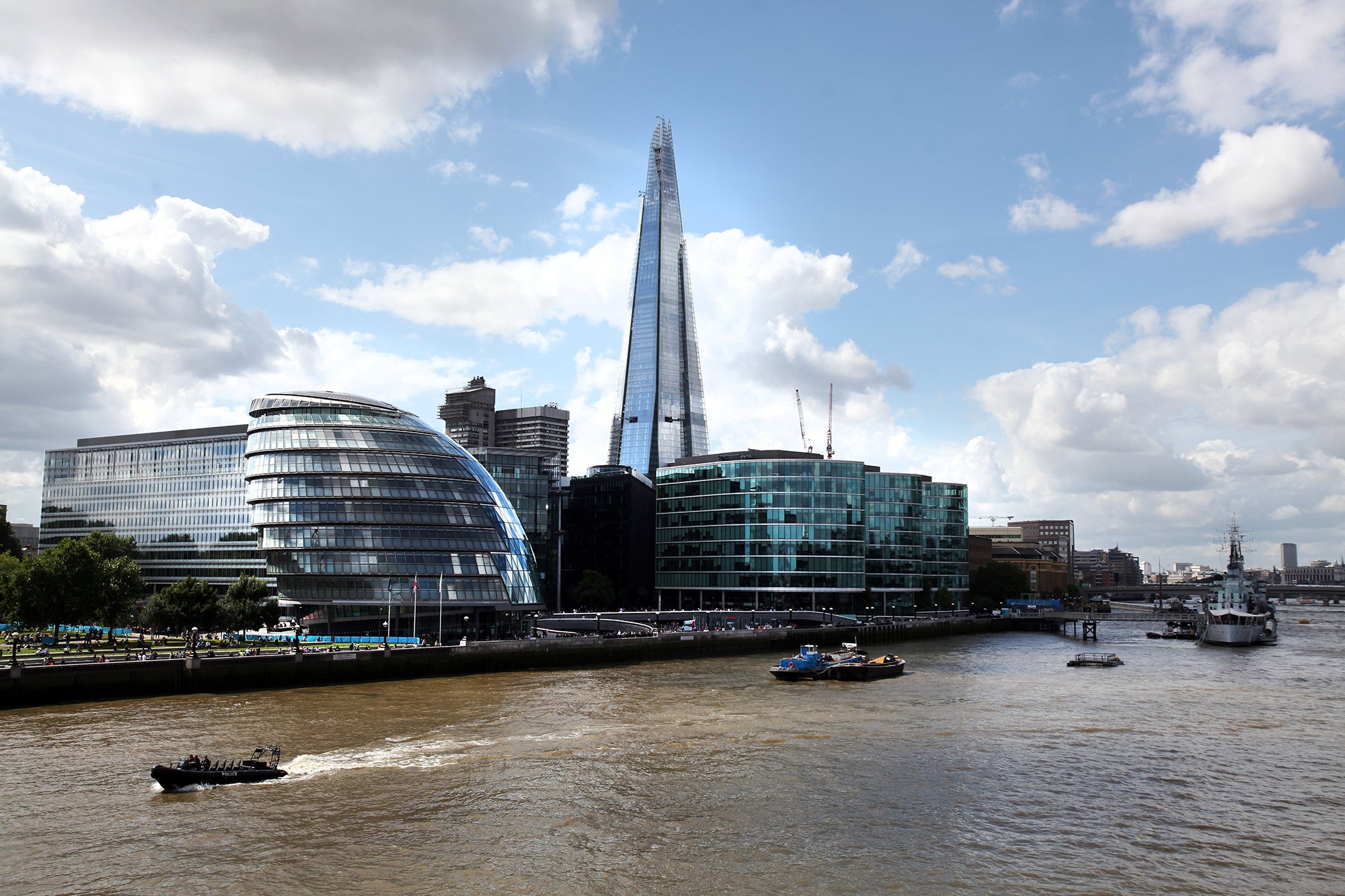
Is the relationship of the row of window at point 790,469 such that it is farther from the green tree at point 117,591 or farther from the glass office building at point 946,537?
the green tree at point 117,591

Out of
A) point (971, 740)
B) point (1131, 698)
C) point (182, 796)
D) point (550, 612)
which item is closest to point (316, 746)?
point (182, 796)

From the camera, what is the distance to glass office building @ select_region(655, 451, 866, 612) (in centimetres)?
16450

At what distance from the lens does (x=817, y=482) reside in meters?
166

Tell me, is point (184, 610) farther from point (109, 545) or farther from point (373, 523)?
point (109, 545)

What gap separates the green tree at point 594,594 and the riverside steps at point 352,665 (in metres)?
38.6

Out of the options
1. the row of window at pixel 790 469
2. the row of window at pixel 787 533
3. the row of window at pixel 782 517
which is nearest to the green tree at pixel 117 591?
the row of window at pixel 787 533

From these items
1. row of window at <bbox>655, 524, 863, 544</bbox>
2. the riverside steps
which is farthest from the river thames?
row of window at <bbox>655, 524, 863, 544</bbox>

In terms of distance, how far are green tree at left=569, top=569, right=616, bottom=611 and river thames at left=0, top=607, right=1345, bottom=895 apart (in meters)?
83.7

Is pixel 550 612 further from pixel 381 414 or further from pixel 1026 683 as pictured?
pixel 1026 683

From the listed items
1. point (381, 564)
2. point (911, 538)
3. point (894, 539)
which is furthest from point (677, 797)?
point (911, 538)

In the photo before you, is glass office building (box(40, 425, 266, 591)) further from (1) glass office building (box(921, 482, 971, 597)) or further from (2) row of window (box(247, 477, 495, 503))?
(1) glass office building (box(921, 482, 971, 597))

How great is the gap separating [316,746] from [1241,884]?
39195 mm

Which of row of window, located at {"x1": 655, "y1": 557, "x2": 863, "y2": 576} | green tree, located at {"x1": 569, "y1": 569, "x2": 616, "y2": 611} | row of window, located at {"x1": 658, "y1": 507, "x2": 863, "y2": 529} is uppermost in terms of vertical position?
row of window, located at {"x1": 658, "y1": 507, "x2": 863, "y2": 529}

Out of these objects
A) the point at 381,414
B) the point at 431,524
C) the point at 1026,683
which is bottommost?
the point at 1026,683
